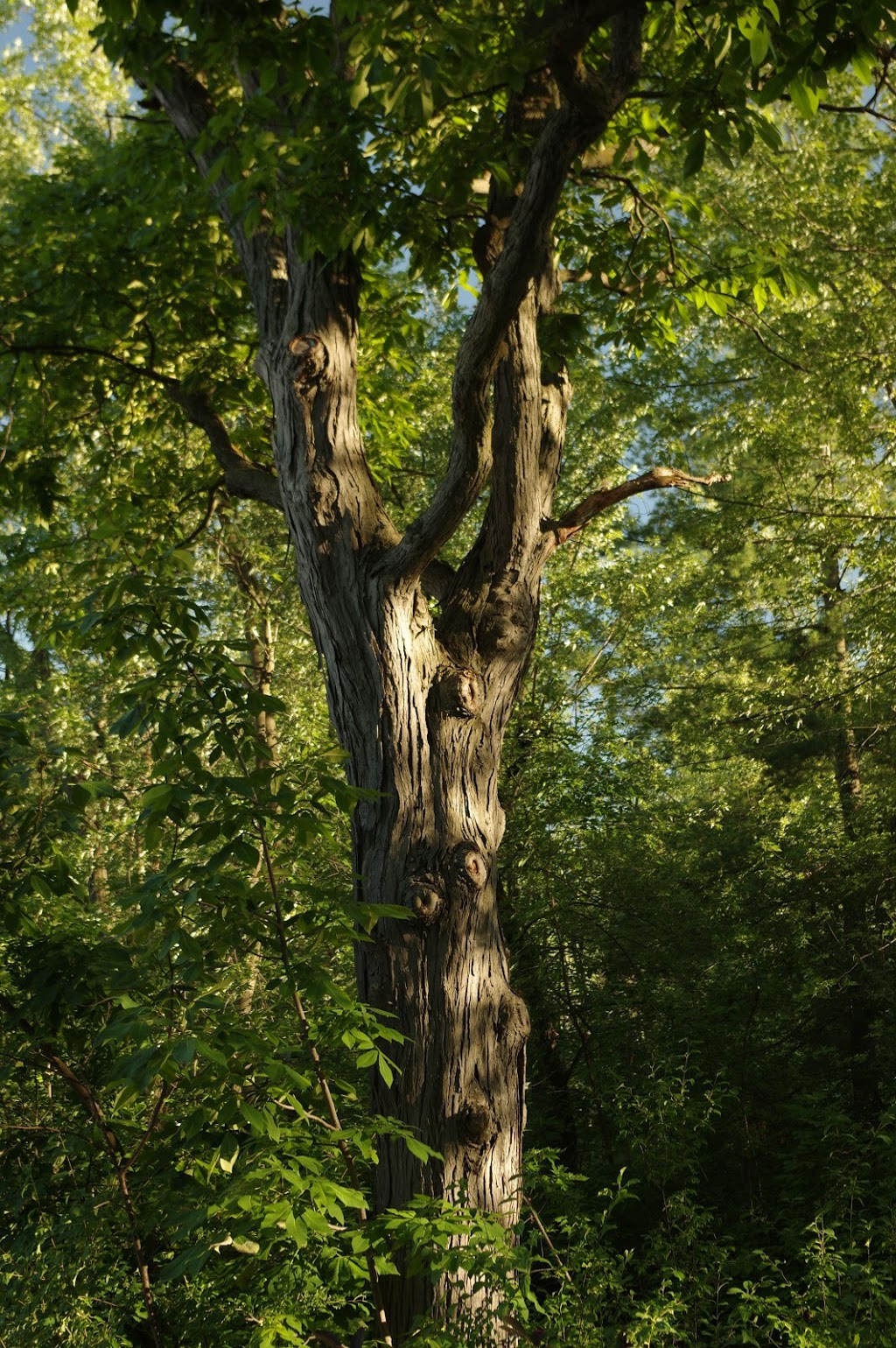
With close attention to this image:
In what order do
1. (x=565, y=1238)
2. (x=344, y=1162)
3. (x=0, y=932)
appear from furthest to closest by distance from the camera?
(x=565, y=1238) < (x=0, y=932) < (x=344, y=1162)

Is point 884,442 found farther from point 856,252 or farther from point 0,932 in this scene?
point 0,932

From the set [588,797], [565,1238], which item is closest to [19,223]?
[588,797]

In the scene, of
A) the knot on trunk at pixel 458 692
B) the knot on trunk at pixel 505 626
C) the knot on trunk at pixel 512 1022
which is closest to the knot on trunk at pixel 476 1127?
the knot on trunk at pixel 512 1022

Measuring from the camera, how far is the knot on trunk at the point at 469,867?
3.93m

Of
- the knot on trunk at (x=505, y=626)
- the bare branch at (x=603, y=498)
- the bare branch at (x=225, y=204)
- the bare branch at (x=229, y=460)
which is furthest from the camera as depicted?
the bare branch at (x=229, y=460)

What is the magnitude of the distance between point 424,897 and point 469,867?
0.20 meters

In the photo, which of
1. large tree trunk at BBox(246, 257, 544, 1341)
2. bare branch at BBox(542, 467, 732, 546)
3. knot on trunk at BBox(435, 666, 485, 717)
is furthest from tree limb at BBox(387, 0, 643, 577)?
bare branch at BBox(542, 467, 732, 546)

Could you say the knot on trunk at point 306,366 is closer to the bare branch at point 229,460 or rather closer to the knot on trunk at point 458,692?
the bare branch at point 229,460

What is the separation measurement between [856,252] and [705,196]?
7.26ft

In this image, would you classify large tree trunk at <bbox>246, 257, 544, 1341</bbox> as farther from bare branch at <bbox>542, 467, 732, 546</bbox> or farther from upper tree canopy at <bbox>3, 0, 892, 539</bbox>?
upper tree canopy at <bbox>3, 0, 892, 539</bbox>

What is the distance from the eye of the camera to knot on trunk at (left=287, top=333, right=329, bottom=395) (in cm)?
465

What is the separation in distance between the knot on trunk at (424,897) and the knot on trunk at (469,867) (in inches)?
3.7

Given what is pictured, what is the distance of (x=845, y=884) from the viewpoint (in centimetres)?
793

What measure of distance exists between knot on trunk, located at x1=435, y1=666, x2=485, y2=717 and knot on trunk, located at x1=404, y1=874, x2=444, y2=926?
27.1 inches
